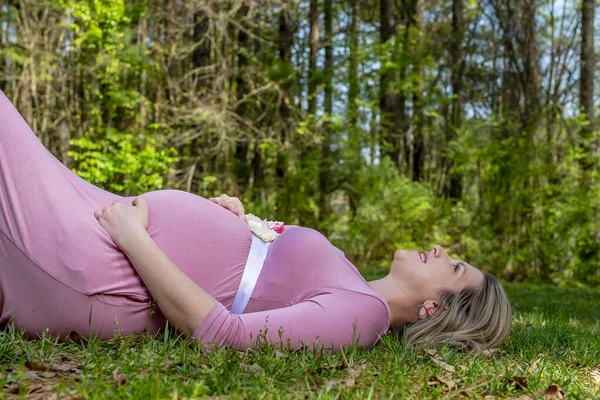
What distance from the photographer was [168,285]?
2572 millimetres

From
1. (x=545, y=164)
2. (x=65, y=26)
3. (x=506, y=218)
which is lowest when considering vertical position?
(x=506, y=218)

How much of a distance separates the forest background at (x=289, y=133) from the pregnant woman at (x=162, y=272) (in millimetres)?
9524

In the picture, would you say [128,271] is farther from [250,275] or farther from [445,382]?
[445,382]

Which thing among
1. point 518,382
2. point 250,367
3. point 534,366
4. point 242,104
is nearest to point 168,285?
point 250,367

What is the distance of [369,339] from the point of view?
2.96 metres

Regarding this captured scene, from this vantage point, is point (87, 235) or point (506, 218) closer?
point (87, 235)

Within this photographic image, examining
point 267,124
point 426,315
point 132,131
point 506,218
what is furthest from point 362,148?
point 426,315

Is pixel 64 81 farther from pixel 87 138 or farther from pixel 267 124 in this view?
pixel 267 124

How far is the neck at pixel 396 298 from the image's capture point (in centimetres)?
318

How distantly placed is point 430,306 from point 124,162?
10.0 m

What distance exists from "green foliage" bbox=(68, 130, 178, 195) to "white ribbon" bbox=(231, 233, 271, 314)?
945 cm

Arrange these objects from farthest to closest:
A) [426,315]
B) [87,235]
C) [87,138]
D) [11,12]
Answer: [11,12] → [87,138] → [426,315] → [87,235]

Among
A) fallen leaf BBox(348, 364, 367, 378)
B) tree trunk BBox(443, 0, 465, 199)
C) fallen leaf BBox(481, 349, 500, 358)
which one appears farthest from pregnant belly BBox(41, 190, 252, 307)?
tree trunk BBox(443, 0, 465, 199)

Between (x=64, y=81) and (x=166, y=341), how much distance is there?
1246cm
